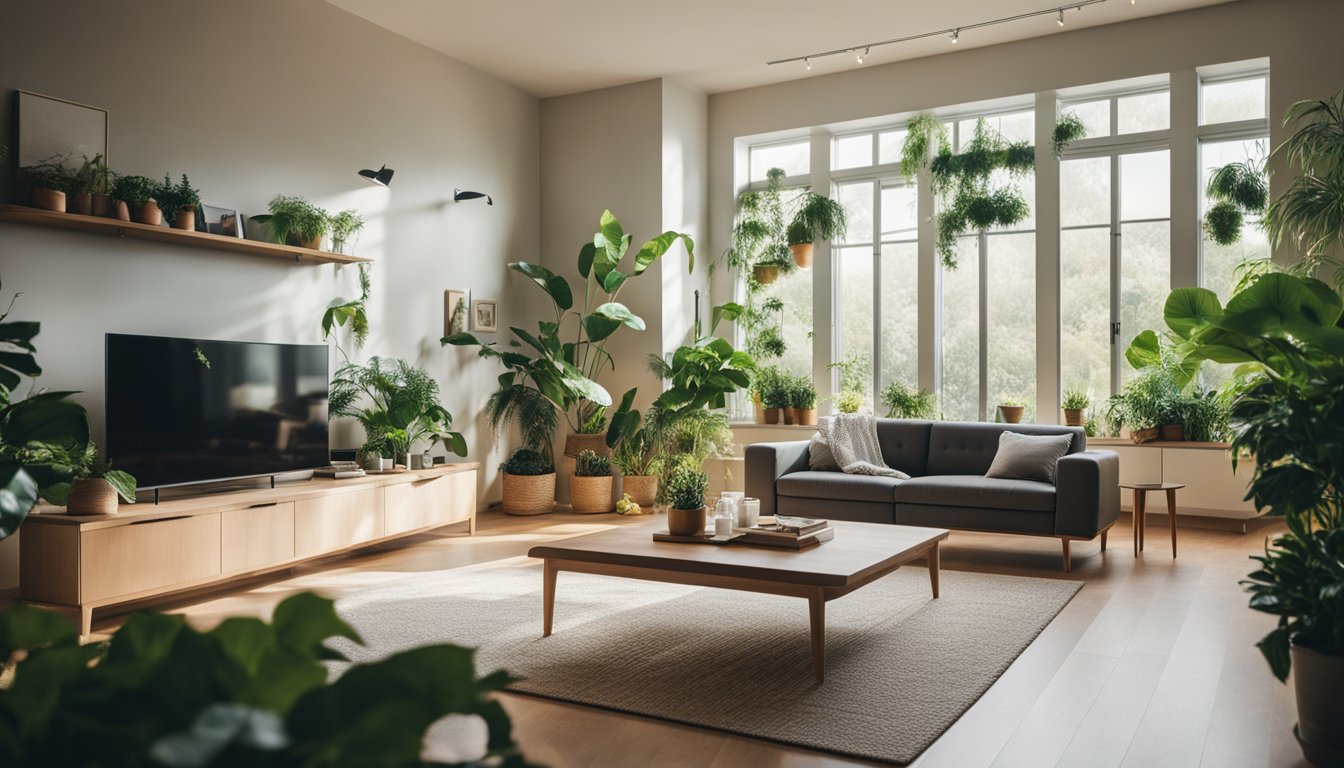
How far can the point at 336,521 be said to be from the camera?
5.50 meters

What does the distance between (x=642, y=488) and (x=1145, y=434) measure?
3709 millimetres

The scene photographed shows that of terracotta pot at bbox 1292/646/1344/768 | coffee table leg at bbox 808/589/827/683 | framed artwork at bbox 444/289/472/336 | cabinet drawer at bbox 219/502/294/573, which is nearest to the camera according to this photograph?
terracotta pot at bbox 1292/646/1344/768

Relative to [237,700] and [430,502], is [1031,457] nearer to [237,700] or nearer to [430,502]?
[430,502]

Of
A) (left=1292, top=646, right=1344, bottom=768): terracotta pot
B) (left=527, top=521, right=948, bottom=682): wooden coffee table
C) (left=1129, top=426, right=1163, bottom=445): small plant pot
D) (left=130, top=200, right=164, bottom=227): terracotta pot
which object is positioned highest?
(left=130, top=200, right=164, bottom=227): terracotta pot

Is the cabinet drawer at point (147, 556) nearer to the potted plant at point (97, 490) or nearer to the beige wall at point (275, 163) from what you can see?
the potted plant at point (97, 490)

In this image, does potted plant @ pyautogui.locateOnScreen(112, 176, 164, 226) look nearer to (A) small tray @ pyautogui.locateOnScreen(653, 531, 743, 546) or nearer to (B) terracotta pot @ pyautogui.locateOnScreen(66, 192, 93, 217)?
(B) terracotta pot @ pyautogui.locateOnScreen(66, 192, 93, 217)

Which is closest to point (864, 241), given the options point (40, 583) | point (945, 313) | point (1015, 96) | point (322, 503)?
point (945, 313)

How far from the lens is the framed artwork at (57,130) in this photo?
15.4 ft

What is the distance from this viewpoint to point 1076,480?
5.33 meters

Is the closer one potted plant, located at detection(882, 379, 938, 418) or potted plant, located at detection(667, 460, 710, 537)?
potted plant, located at detection(667, 460, 710, 537)

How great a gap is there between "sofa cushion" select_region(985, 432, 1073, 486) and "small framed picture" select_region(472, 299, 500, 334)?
4044 millimetres

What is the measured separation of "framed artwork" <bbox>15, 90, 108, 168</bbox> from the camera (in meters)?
4.70

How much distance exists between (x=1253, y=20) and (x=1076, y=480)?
3692 millimetres

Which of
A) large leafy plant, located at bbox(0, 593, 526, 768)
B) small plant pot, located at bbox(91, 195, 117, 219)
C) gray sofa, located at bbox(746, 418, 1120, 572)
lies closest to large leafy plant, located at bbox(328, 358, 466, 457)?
small plant pot, located at bbox(91, 195, 117, 219)
